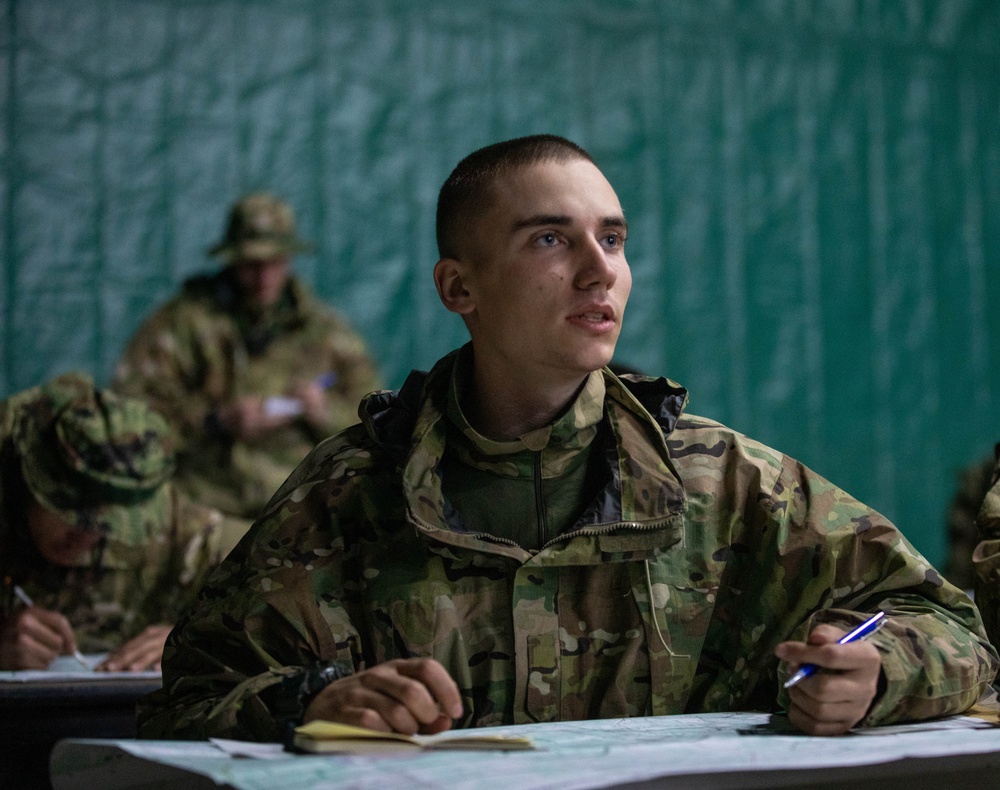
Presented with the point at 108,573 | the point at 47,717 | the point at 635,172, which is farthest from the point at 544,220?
the point at 635,172

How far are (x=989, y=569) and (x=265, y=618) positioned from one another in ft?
3.37

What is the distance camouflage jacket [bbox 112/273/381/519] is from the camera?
438cm

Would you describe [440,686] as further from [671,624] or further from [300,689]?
[671,624]

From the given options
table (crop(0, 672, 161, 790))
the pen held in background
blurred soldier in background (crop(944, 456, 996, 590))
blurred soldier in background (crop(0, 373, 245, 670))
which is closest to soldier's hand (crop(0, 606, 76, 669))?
the pen held in background

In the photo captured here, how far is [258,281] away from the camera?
4621mm

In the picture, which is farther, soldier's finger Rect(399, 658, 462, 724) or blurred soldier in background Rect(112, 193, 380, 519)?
blurred soldier in background Rect(112, 193, 380, 519)

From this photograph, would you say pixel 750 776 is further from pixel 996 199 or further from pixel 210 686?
pixel 996 199

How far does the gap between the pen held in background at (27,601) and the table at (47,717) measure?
384 mm

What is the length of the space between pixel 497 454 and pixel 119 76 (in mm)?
3459

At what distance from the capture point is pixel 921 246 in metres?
5.73

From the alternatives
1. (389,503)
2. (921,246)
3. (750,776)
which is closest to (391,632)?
(389,503)

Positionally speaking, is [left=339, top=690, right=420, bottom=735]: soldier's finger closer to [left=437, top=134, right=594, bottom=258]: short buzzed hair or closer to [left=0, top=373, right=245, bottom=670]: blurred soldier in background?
[left=437, top=134, right=594, bottom=258]: short buzzed hair

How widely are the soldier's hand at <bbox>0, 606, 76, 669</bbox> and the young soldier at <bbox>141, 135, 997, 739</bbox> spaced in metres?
1.16

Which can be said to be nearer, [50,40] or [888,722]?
[888,722]
